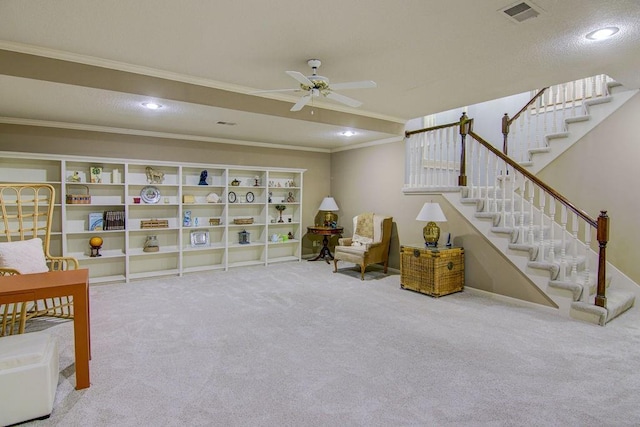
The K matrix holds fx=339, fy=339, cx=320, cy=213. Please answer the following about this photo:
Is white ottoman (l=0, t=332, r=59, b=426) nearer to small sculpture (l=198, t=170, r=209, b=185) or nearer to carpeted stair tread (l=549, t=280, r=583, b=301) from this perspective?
small sculpture (l=198, t=170, r=209, b=185)

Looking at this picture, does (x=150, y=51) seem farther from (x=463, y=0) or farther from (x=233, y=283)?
(x=233, y=283)

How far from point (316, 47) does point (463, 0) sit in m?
1.17

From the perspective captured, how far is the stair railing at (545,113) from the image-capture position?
438 cm

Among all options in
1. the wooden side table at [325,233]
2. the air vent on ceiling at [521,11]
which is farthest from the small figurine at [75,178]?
the air vent on ceiling at [521,11]

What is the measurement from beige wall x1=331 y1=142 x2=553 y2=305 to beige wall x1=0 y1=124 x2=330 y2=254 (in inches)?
18.0

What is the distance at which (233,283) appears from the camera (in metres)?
4.98

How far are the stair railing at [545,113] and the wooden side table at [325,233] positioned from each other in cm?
314

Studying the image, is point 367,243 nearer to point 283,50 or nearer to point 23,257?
point 283,50

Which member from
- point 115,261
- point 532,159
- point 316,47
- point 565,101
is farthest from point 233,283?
point 565,101

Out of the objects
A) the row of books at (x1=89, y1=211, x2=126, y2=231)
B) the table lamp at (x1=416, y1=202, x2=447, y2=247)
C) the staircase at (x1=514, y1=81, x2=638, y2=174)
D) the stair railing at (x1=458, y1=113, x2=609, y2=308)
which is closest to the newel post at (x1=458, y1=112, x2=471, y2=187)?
the stair railing at (x1=458, y1=113, x2=609, y2=308)

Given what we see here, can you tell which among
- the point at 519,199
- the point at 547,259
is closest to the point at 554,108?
the point at 519,199

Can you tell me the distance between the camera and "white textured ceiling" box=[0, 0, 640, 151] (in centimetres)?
230

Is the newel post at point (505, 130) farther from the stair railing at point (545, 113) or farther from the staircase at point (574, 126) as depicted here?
the staircase at point (574, 126)

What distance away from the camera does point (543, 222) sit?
4.29 metres
